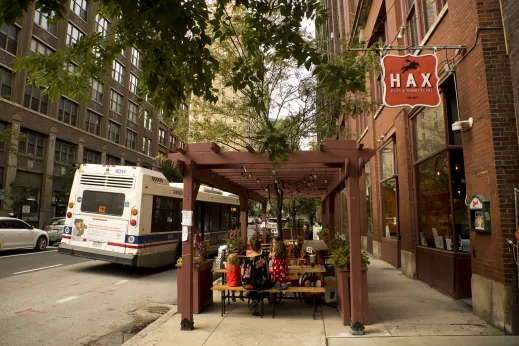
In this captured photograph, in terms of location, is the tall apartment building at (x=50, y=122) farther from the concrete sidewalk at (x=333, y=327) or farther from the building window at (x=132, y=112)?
the concrete sidewalk at (x=333, y=327)

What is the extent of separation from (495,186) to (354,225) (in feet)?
7.51

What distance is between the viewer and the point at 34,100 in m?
29.7

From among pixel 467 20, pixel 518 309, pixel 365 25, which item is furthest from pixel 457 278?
pixel 365 25

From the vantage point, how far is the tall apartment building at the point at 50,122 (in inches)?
1051

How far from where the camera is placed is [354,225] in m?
6.46

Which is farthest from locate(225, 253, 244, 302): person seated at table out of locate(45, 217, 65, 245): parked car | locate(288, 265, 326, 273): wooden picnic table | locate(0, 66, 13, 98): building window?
locate(0, 66, 13, 98): building window

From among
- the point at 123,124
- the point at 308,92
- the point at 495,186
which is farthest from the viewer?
the point at 123,124

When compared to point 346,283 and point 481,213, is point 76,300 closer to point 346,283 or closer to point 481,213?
point 346,283

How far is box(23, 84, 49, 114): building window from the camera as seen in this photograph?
94.7 feet

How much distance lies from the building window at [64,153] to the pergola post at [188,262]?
29.9m

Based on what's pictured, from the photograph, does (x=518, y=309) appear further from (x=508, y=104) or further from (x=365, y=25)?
(x=365, y=25)

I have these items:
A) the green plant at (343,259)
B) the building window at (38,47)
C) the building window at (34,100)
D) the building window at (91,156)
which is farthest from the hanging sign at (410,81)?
the building window at (91,156)

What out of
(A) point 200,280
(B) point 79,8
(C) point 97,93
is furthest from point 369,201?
(B) point 79,8

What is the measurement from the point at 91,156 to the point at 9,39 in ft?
43.8
